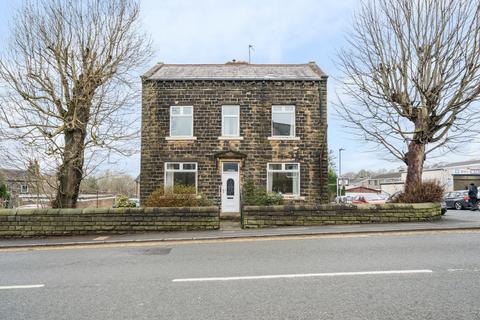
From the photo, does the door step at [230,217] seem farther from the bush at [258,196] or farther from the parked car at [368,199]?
the parked car at [368,199]

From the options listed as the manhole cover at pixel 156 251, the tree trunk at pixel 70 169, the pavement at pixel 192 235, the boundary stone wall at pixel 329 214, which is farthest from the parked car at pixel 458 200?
the tree trunk at pixel 70 169

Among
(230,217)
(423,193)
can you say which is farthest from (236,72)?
(423,193)

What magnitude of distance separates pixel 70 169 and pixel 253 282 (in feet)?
32.5

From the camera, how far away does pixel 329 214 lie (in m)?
12.7

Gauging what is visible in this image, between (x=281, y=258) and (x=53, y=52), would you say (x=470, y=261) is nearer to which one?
(x=281, y=258)

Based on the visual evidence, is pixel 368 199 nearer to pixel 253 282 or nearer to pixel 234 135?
pixel 234 135

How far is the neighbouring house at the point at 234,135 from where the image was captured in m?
17.8

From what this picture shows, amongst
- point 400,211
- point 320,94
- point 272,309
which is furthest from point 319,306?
point 320,94

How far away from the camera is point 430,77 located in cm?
1477

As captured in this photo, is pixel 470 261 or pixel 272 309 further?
pixel 470 261

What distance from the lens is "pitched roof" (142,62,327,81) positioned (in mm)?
18281

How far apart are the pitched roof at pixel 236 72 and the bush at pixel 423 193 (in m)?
7.12

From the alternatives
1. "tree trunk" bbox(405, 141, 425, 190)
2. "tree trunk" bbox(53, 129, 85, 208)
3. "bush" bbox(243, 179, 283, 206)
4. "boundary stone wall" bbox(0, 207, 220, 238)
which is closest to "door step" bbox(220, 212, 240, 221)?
"bush" bbox(243, 179, 283, 206)

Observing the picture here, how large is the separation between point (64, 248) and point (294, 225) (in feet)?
23.8
